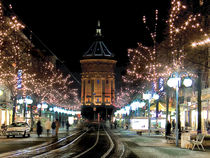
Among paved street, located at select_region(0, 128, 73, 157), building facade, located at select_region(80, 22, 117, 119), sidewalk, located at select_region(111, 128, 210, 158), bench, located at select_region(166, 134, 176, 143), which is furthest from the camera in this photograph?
building facade, located at select_region(80, 22, 117, 119)

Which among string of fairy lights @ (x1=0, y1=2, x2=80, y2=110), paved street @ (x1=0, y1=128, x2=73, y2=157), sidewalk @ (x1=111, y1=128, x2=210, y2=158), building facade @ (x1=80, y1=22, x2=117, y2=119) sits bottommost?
paved street @ (x1=0, y1=128, x2=73, y2=157)

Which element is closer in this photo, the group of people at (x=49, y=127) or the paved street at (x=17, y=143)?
the paved street at (x=17, y=143)

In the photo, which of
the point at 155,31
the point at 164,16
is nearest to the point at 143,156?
the point at 164,16

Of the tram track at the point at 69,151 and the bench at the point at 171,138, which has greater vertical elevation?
the bench at the point at 171,138

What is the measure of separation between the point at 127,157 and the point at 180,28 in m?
17.7

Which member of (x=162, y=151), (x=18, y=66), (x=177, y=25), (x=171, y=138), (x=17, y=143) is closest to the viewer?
(x=162, y=151)

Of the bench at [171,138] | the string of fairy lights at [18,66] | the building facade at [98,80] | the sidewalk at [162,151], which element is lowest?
the sidewalk at [162,151]

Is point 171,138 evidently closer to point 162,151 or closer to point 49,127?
point 162,151

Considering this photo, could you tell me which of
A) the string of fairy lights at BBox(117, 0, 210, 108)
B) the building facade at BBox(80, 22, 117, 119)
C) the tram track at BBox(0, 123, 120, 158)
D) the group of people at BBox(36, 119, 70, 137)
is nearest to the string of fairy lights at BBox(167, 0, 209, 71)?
the string of fairy lights at BBox(117, 0, 210, 108)

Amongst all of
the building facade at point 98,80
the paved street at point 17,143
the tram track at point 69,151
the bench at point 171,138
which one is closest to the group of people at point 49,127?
the paved street at point 17,143

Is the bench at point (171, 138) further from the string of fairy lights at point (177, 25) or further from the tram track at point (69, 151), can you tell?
the string of fairy lights at point (177, 25)

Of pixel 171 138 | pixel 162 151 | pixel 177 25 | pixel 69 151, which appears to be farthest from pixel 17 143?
pixel 177 25

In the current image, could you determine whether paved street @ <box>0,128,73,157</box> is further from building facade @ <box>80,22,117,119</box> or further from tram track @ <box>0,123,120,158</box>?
building facade @ <box>80,22,117,119</box>

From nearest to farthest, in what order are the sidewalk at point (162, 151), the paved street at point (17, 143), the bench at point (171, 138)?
the sidewalk at point (162, 151), the paved street at point (17, 143), the bench at point (171, 138)
